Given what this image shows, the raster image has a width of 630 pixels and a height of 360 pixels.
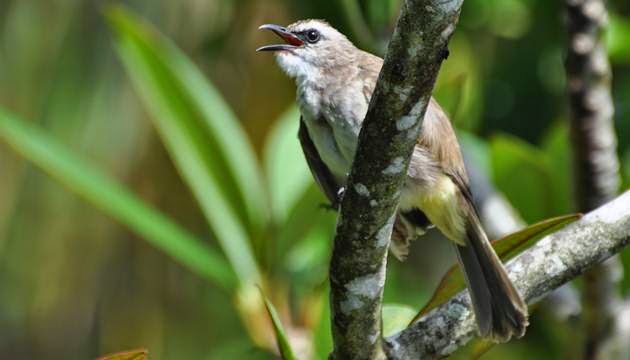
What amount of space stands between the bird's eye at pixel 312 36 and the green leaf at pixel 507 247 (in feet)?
3.44

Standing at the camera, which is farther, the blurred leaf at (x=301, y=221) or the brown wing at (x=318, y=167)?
the blurred leaf at (x=301, y=221)

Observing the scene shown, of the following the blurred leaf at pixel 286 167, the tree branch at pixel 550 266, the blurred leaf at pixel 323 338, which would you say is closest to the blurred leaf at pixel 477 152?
the blurred leaf at pixel 286 167

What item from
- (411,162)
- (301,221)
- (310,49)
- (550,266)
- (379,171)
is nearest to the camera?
(379,171)

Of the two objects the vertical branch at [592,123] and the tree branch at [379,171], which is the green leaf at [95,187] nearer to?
the vertical branch at [592,123]

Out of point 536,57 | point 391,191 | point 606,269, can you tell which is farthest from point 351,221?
point 536,57

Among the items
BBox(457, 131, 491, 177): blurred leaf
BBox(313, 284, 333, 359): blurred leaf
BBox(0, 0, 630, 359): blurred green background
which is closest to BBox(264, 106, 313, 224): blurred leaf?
BBox(0, 0, 630, 359): blurred green background

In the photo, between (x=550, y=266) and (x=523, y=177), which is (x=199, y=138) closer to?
(x=523, y=177)

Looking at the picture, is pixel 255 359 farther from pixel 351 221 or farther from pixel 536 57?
pixel 536 57

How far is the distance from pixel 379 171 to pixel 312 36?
1.59 metres

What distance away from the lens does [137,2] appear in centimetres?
609

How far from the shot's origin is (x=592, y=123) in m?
4.14

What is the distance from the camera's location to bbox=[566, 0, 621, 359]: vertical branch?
412 cm

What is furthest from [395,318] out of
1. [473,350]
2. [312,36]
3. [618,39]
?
[618,39]

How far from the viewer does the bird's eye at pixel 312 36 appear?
433 centimetres
